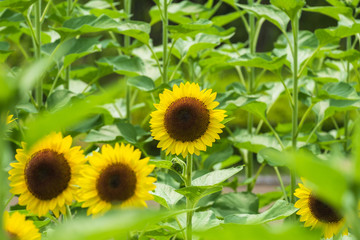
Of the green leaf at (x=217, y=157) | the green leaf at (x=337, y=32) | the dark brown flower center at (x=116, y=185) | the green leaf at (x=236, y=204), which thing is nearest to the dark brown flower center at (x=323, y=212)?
the dark brown flower center at (x=116, y=185)

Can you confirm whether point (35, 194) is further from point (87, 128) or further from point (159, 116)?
point (87, 128)

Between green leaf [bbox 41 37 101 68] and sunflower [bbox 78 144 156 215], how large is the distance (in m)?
0.78

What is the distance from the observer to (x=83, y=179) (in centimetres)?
59

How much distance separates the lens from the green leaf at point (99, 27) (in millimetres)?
1244

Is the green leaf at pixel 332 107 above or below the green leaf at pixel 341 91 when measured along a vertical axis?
below

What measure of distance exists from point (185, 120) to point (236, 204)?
560 millimetres

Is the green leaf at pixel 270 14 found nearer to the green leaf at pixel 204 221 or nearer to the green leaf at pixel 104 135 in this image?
the green leaf at pixel 104 135

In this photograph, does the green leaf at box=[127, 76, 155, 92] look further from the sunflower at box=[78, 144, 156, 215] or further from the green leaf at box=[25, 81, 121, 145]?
the green leaf at box=[25, 81, 121, 145]

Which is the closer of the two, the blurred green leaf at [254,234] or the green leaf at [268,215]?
the blurred green leaf at [254,234]

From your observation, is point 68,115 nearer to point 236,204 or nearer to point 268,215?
point 268,215

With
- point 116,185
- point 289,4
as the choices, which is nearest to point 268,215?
point 116,185

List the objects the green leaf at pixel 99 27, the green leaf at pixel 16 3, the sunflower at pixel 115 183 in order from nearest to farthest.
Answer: the sunflower at pixel 115 183
the green leaf at pixel 16 3
the green leaf at pixel 99 27

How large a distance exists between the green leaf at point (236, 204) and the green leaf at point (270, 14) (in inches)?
18.4

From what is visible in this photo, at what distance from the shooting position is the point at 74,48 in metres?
1.42
